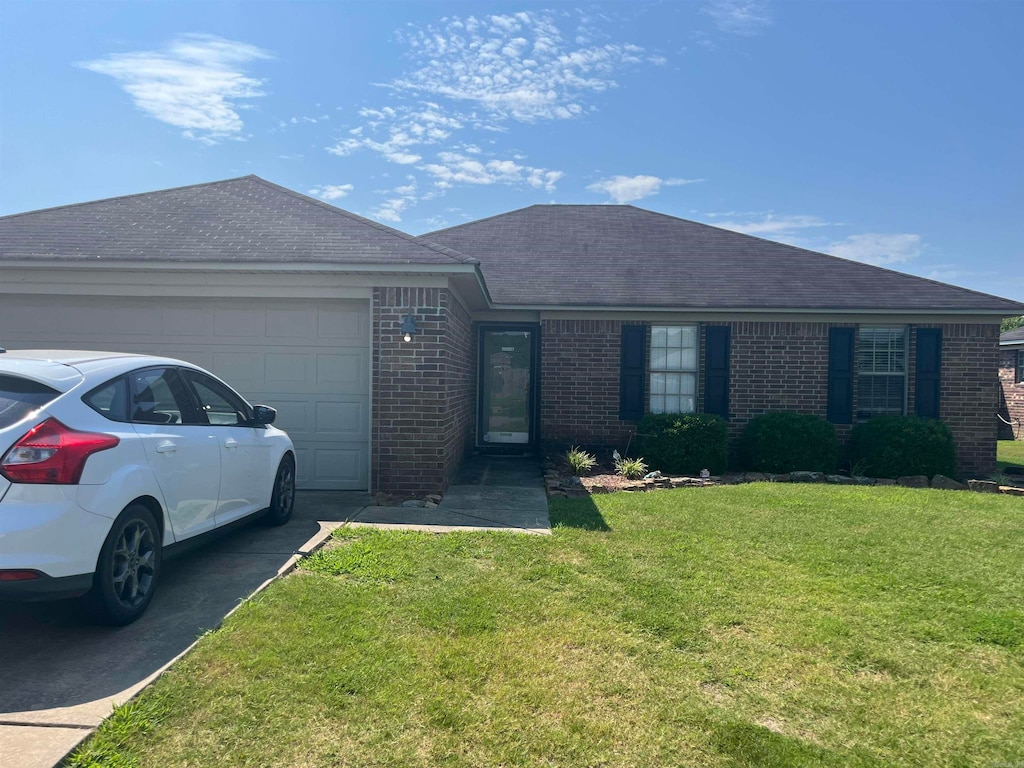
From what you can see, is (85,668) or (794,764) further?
(85,668)

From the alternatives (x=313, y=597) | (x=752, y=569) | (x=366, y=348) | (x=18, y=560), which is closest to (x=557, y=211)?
(x=366, y=348)

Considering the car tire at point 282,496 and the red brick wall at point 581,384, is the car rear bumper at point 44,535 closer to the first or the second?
the car tire at point 282,496

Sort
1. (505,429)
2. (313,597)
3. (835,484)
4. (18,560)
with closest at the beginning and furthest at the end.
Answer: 1. (18,560)
2. (313,597)
3. (835,484)
4. (505,429)

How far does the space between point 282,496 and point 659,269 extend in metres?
8.97

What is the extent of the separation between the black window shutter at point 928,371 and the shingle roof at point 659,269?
2.15ft

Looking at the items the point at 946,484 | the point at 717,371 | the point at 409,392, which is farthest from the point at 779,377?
the point at 409,392

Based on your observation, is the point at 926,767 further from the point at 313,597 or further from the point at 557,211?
the point at 557,211

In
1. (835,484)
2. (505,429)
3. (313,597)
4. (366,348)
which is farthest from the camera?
(505,429)

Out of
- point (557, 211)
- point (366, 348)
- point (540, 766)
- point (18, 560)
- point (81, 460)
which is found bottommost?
point (540, 766)

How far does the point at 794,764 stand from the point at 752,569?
2.68 m

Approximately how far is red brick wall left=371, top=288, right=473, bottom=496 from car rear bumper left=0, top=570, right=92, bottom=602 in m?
4.50

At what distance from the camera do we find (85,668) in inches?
132

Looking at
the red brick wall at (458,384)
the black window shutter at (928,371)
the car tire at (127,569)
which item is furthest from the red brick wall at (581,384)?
the car tire at (127,569)

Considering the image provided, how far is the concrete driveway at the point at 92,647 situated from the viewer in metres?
2.80
